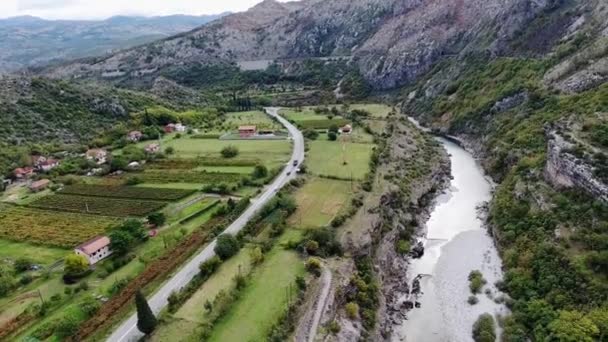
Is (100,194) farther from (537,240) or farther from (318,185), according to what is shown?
(537,240)

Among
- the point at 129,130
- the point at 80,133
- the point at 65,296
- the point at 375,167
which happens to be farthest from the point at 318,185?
the point at 80,133

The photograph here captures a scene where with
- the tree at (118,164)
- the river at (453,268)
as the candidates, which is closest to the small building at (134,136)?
the tree at (118,164)

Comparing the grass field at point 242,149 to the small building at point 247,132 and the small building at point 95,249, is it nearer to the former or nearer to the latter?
the small building at point 247,132

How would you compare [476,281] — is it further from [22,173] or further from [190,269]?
[22,173]

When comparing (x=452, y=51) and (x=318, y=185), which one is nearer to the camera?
(x=318, y=185)

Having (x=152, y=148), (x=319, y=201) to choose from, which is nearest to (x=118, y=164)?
(x=152, y=148)

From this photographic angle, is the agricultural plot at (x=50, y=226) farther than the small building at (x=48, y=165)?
No
